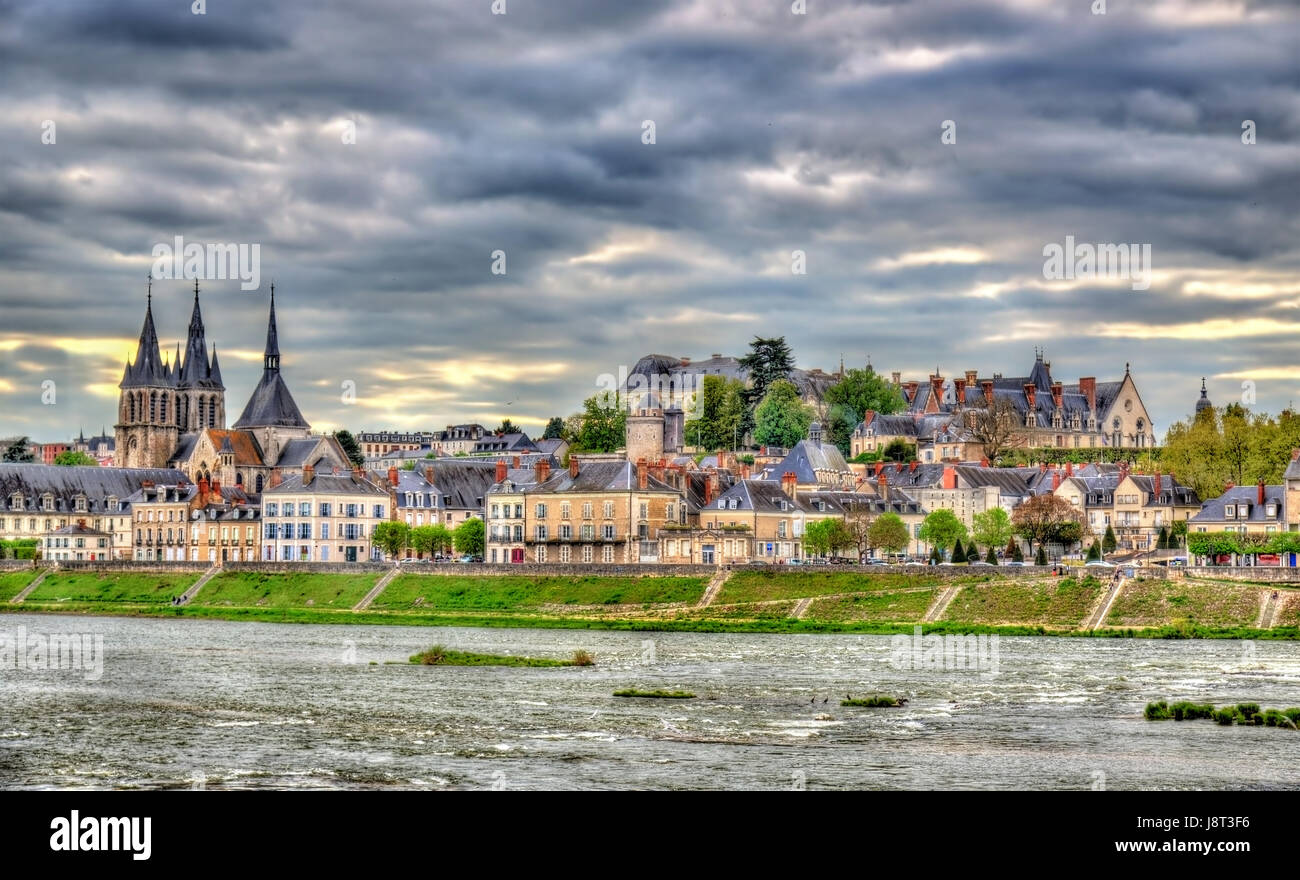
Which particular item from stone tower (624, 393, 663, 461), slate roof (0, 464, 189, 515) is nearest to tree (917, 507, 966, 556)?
stone tower (624, 393, 663, 461)

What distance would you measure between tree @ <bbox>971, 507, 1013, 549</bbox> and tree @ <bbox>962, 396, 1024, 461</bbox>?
37.8 metres

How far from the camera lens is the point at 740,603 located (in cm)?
7681

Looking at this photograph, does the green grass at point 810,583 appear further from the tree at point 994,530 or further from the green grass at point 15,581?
the green grass at point 15,581

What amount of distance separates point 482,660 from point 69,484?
8400 centimetres

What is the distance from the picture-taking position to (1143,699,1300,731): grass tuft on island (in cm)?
3703

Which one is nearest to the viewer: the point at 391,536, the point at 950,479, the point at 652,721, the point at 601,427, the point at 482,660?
the point at 652,721

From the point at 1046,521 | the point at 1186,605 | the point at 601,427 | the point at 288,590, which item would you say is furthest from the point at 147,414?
the point at 1186,605

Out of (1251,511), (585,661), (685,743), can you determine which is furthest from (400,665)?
(1251,511)

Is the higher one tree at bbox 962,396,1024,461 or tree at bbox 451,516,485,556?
tree at bbox 962,396,1024,461

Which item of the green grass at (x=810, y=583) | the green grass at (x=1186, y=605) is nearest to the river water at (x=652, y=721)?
the green grass at (x=1186, y=605)

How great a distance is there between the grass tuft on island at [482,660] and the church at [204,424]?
6993 centimetres

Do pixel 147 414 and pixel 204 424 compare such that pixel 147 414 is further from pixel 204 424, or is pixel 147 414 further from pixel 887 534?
pixel 887 534

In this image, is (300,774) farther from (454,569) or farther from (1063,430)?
(1063,430)

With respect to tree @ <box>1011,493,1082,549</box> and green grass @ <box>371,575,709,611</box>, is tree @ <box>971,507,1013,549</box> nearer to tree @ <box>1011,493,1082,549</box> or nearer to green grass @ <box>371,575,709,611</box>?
tree @ <box>1011,493,1082,549</box>
